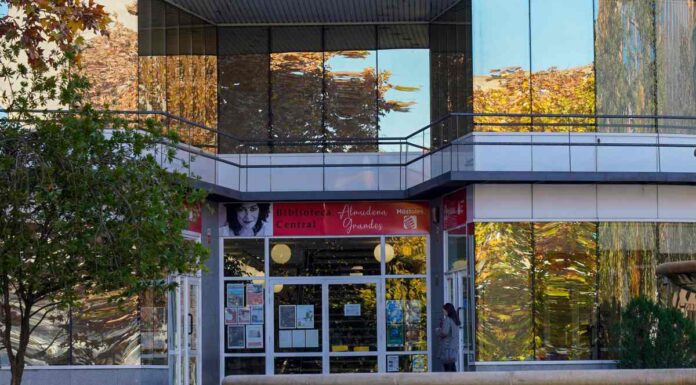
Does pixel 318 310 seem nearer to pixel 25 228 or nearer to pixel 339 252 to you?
pixel 339 252

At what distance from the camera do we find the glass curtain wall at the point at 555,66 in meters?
24.3

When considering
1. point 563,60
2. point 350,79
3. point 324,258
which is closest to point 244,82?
point 350,79

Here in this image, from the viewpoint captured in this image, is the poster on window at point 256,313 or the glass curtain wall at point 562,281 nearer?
the glass curtain wall at point 562,281

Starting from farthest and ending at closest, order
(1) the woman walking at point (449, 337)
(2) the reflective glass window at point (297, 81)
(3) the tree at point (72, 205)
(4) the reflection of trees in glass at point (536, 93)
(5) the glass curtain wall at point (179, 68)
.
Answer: (2) the reflective glass window at point (297, 81) → (5) the glass curtain wall at point (179, 68) → (4) the reflection of trees in glass at point (536, 93) → (1) the woman walking at point (449, 337) → (3) the tree at point (72, 205)

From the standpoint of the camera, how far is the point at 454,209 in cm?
2508

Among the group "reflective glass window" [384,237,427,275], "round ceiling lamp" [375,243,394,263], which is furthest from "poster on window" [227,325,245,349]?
"reflective glass window" [384,237,427,275]

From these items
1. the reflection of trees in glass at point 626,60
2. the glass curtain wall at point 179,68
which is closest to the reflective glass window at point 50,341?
the glass curtain wall at point 179,68

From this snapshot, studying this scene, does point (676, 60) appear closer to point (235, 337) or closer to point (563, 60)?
point (563, 60)

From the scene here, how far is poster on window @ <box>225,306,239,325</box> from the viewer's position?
2803cm

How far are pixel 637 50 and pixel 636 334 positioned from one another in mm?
5898

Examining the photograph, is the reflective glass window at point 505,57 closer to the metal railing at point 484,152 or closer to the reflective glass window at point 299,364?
the metal railing at point 484,152

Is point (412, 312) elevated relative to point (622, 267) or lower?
lower

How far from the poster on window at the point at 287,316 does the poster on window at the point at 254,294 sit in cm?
51

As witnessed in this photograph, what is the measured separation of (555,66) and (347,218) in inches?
250
